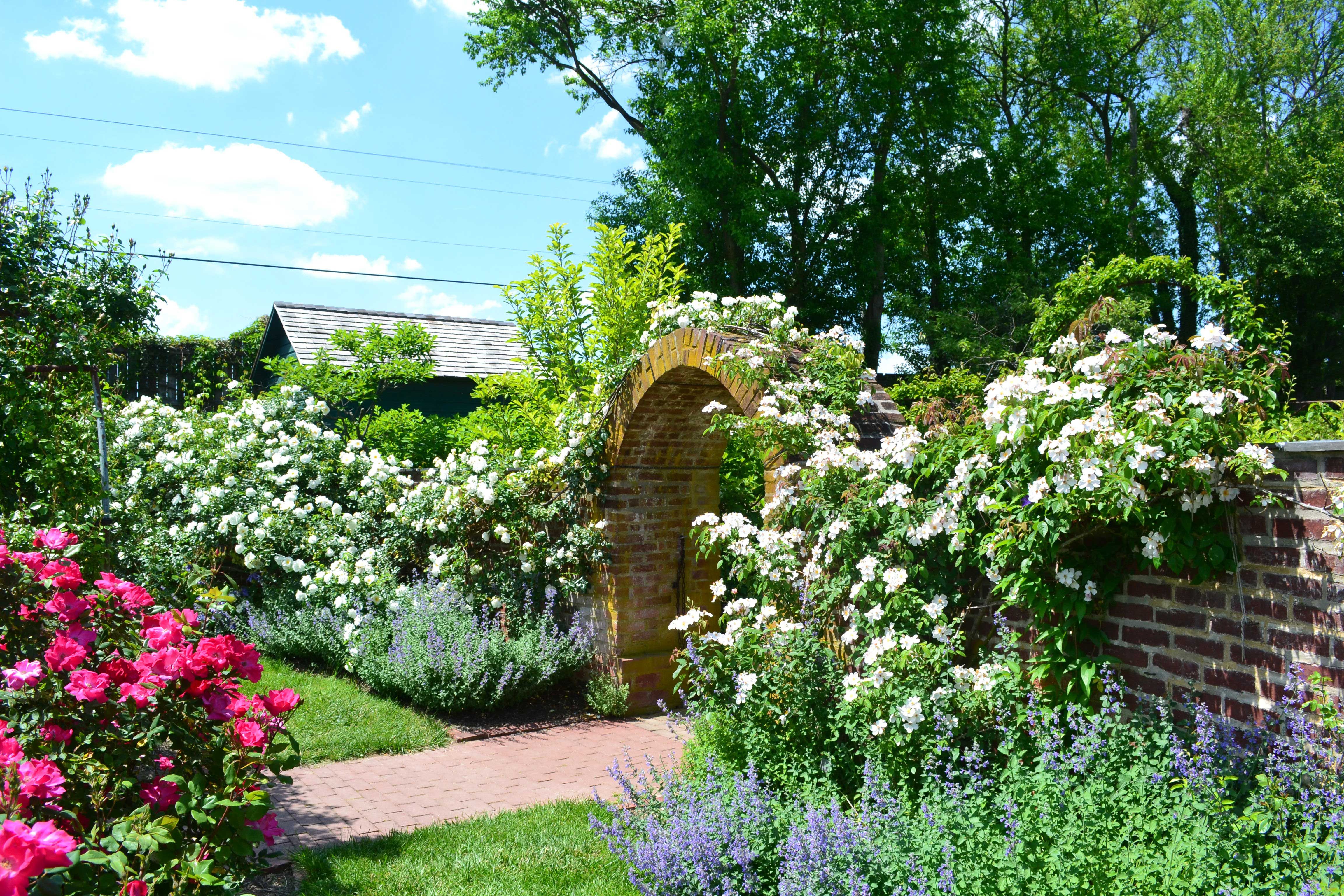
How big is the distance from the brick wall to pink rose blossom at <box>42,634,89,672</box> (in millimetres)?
3459

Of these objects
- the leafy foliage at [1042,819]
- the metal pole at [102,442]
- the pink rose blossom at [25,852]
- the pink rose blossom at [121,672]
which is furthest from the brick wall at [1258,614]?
the metal pole at [102,442]

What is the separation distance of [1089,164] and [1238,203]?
405 centimetres

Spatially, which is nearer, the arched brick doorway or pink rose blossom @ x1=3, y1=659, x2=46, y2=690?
pink rose blossom @ x1=3, y1=659, x2=46, y2=690

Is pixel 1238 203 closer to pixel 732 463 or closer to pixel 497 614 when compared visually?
pixel 732 463

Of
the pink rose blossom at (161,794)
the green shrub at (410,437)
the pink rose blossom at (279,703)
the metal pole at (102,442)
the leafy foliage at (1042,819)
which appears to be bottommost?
the leafy foliage at (1042,819)

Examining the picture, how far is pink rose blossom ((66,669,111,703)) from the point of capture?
7.95ft

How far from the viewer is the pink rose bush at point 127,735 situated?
7.45 feet

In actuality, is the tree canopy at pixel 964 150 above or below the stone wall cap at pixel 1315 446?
above

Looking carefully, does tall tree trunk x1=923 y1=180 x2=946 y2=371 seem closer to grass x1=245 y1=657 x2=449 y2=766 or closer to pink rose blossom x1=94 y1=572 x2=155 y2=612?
grass x1=245 y1=657 x2=449 y2=766

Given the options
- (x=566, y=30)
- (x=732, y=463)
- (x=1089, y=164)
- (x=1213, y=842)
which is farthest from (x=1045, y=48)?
(x=1213, y=842)

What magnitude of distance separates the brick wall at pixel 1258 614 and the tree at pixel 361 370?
8.97 metres

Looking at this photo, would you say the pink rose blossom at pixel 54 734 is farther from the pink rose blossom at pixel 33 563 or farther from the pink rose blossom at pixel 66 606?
the pink rose blossom at pixel 33 563

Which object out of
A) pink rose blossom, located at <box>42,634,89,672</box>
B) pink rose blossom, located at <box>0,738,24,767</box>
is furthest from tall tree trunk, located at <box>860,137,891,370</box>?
pink rose blossom, located at <box>0,738,24,767</box>

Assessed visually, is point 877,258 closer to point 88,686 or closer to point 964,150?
point 964,150
